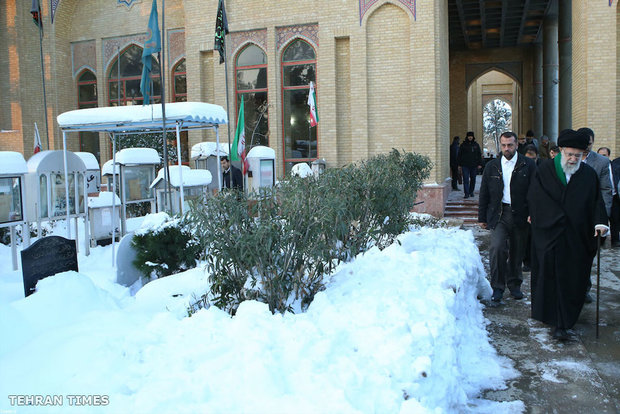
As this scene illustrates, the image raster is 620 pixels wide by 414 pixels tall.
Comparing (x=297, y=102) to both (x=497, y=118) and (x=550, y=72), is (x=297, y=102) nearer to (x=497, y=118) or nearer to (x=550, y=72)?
(x=550, y=72)

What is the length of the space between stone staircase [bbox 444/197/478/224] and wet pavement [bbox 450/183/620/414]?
262 inches

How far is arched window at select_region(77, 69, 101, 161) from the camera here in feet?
60.3

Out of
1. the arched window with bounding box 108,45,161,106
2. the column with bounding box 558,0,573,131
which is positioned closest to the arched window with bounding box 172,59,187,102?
the arched window with bounding box 108,45,161,106

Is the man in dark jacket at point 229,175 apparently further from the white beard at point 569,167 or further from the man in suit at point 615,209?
the white beard at point 569,167

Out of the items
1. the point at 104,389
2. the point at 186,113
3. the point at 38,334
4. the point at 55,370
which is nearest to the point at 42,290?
the point at 38,334

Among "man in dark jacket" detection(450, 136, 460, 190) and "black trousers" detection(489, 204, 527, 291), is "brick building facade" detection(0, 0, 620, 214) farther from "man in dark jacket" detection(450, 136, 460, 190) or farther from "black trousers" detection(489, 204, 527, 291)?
"black trousers" detection(489, 204, 527, 291)

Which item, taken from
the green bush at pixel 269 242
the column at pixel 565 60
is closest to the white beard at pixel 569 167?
the green bush at pixel 269 242

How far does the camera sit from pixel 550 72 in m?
21.3

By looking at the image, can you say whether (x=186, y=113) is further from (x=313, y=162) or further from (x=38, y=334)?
(x=313, y=162)

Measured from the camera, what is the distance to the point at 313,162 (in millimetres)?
14523

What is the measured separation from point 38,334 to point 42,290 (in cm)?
79

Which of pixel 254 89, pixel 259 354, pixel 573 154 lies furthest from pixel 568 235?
pixel 254 89

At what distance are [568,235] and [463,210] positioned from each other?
9043 millimetres

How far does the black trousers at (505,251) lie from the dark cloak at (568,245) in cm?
87
